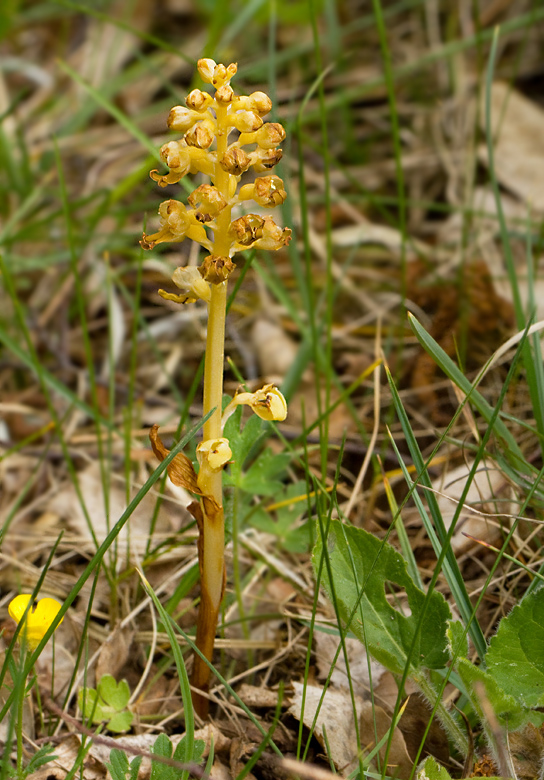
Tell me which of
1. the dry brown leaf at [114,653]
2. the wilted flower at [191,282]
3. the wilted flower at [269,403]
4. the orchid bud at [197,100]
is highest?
the orchid bud at [197,100]

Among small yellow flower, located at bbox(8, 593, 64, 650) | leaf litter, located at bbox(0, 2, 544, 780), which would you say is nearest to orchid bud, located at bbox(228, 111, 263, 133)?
leaf litter, located at bbox(0, 2, 544, 780)

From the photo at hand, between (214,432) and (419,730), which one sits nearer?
(214,432)

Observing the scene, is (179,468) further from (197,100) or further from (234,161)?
(197,100)

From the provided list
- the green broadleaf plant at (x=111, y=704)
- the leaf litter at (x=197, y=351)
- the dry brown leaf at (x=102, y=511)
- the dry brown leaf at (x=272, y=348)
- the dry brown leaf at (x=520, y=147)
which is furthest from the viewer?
the dry brown leaf at (x=520, y=147)

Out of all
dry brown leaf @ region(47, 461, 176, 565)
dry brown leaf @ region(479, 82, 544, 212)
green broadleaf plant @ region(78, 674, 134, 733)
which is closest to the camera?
green broadleaf plant @ region(78, 674, 134, 733)

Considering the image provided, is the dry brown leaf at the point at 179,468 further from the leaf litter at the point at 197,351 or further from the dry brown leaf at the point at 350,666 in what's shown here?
the dry brown leaf at the point at 350,666

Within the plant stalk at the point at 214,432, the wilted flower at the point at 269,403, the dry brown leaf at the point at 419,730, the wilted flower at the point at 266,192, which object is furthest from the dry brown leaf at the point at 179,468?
the dry brown leaf at the point at 419,730

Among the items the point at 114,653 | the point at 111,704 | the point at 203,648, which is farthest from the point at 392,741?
the point at 114,653

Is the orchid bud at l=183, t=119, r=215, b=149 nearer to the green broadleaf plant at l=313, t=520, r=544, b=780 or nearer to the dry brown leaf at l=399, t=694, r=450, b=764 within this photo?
the green broadleaf plant at l=313, t=520, r=544, b=780
